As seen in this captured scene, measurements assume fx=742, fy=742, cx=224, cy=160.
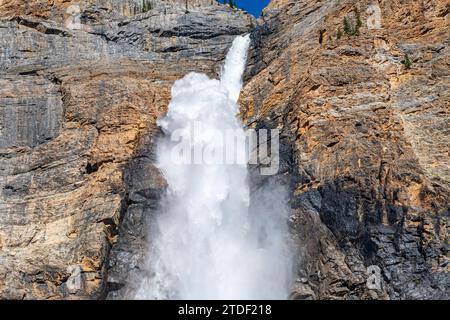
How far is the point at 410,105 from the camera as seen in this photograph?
123ft

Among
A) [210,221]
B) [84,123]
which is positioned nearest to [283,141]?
[210,221]

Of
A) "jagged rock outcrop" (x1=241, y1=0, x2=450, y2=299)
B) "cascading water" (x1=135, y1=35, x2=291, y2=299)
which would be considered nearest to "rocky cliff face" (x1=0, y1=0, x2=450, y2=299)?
"jagged rock outcrop" (x1=241, y1=0, x2=450, y2=299)

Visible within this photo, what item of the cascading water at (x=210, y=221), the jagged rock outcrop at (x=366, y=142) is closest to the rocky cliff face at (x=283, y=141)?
the jagged rock outcrop at (x=366, y=142)

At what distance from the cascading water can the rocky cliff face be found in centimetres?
104

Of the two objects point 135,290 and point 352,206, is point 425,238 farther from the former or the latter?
point 135,290

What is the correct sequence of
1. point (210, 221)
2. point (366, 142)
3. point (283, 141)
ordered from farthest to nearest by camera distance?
point (210, 221) → point (283, 141) → point (366, 142)

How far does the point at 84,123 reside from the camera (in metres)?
42.5

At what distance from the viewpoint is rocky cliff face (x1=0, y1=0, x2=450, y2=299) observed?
3356 cm

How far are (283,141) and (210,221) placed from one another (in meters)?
5.81

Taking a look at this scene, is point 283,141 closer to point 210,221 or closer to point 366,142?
point 366,142

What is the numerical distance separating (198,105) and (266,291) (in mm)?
15195

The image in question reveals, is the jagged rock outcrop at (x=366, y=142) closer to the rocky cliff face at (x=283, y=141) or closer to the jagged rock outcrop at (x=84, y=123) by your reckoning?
the rocky cliff face at (x=283, y=141)

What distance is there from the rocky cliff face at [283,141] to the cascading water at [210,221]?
1038mm

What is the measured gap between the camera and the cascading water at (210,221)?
35344mm
